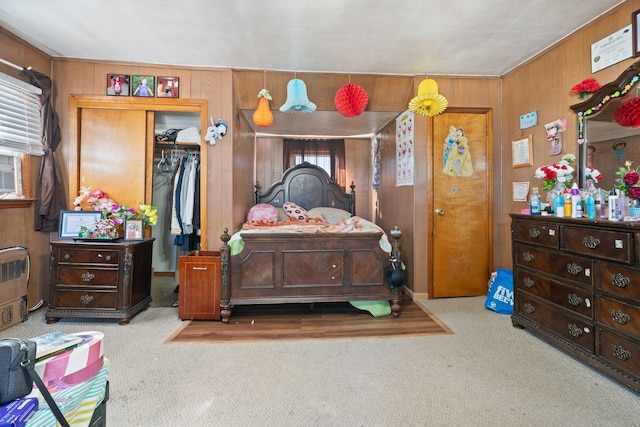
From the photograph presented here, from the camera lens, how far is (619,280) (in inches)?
68.0

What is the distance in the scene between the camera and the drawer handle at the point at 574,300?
1.96m

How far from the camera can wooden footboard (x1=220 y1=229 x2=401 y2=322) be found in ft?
8.83

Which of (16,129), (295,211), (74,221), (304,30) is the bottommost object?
(74,221)

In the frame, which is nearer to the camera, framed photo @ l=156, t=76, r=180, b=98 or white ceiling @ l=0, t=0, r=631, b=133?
white ceiling @ l=0, t=0, r=631, b=133

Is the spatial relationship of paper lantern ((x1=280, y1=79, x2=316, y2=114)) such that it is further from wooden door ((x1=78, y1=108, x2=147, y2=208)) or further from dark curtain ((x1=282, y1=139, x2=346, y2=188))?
dark curtain ((x1=282, y1=139, x2=346, y2=188))

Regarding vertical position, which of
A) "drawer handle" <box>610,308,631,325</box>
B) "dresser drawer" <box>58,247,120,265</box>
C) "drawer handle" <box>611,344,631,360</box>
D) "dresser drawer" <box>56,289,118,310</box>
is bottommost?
"drawer handle" <box>611,344,631,360</box>

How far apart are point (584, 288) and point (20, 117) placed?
4585 mm

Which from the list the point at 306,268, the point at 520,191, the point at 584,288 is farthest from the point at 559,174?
the point at 306,268

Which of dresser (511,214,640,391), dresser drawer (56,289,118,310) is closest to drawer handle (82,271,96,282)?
dresser drawer (56,289,118,310)

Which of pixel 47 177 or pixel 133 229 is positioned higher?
pixel 47 177

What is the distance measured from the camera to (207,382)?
179 cm

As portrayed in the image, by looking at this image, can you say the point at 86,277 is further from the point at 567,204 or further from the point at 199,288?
the point at 567,204

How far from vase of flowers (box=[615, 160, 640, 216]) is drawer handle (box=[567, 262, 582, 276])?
0.43 meters

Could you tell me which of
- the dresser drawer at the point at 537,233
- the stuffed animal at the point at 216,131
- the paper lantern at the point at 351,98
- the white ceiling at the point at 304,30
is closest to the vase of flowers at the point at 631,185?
the dresser drawer at the point at 537,233
